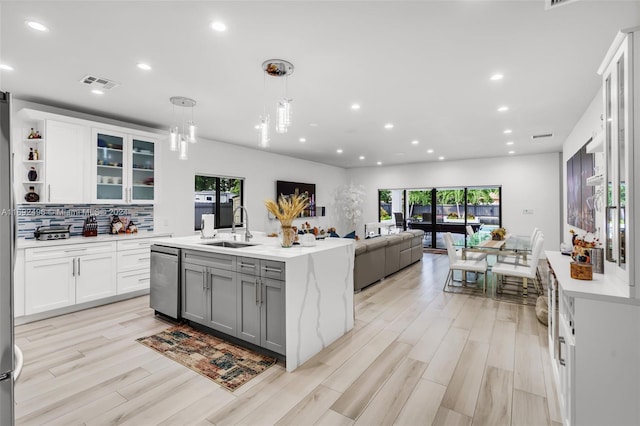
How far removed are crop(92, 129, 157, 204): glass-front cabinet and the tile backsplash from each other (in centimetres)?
36

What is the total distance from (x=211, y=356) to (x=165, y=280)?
4.30 ft

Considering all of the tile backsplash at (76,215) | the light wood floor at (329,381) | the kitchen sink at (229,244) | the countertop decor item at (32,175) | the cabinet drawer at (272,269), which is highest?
the countertop decor item at (32,175)

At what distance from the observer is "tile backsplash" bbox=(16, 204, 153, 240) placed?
4086 millimetres

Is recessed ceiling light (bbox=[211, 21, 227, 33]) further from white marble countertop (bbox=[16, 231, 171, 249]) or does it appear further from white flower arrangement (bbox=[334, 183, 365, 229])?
white flower arrangement (bbox=[334, 183, 365, 229])

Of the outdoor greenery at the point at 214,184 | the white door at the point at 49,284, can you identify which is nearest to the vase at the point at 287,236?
the white door at the point at 49,284

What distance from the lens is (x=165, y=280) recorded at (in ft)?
12.1

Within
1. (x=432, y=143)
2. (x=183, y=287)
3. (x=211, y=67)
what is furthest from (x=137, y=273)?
(x=432, y=143)

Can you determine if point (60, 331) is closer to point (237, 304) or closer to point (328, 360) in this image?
point (237, 304)

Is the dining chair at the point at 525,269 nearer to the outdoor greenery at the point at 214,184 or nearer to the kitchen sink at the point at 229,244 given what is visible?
the kitchen sink at the point at 229,244

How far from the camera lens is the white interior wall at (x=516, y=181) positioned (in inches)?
307

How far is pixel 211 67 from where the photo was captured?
119 inches

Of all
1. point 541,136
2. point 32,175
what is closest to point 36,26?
point 32,175

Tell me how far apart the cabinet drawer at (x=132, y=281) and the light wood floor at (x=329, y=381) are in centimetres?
80

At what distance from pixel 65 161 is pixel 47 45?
2.01m
